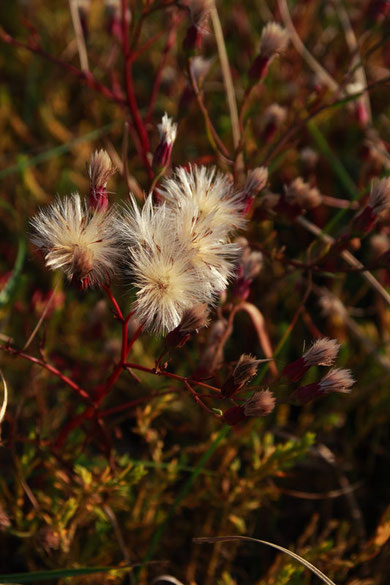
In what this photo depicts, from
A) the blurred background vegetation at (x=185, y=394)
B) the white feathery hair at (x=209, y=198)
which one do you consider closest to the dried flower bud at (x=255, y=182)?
the white feathery hair at (x=209, y=198)

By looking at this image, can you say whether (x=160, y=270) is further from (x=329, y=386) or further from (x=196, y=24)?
(x=196, y=24)

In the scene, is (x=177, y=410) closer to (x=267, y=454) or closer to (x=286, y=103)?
(x=267, y=454)

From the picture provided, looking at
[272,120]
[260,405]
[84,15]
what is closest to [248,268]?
[260,405]

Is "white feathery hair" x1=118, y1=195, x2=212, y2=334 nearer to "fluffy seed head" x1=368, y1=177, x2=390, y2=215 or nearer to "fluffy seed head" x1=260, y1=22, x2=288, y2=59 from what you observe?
"fluffy seed head" x1=368, y1=177, x2=390, y2=215

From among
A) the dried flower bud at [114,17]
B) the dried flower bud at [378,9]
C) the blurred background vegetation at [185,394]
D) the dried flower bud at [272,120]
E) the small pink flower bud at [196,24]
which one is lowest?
the blurred background vegetation at [185,394]

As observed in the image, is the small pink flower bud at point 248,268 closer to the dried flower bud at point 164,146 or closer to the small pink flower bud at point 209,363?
the small pink flower bud at point 209,363

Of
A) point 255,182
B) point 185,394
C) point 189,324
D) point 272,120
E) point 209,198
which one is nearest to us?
point 189,324

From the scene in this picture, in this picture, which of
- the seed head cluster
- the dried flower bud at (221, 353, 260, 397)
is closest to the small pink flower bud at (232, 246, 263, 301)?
the seed head cluster
